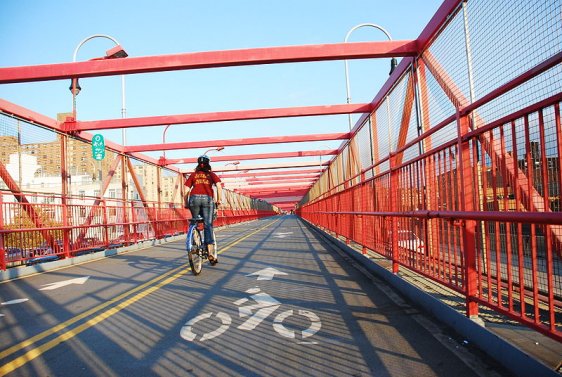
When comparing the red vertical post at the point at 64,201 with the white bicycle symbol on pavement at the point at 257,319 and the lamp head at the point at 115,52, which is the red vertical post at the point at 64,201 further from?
the white bicycle symbol on pavement at the point at 257,319

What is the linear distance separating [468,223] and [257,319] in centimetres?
228

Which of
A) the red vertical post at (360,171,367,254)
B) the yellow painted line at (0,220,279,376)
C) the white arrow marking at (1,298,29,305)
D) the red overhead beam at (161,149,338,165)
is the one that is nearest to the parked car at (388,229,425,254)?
the red vertical post at (360,171,367,254)

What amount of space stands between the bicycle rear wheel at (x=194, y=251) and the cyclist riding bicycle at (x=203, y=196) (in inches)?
17.8

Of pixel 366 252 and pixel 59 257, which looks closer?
pixel 366 252

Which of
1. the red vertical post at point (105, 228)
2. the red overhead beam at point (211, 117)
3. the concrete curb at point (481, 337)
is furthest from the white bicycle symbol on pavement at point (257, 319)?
the red overhead beam at point (211, 117)

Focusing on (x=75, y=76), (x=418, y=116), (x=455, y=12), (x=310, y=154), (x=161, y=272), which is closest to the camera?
(x=455, y=12)

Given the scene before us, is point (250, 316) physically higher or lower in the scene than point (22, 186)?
lower

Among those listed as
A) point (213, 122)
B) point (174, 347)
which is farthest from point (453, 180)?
point (213, 122)

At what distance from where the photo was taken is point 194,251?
7695 millimetres

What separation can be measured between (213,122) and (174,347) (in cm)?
1291

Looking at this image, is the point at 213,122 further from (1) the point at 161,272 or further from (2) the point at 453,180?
(2) the point at 453,180

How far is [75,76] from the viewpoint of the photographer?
10375 mm

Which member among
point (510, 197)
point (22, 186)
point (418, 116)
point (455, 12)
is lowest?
point (510, 197)

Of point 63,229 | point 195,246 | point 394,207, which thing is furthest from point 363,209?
point 63,229
